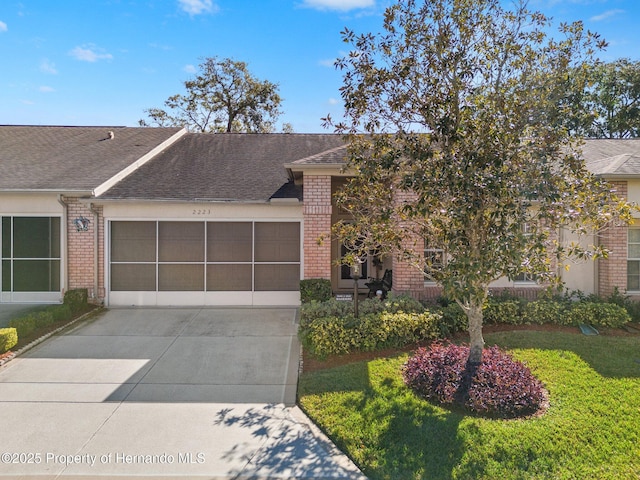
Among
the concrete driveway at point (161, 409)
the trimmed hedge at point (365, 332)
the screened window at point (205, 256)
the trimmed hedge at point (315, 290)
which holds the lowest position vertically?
the concrete driveway at point (161, 409)

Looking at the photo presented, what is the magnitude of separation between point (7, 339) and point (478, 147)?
8563 mm

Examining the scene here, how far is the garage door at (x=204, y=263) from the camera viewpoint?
1038cm

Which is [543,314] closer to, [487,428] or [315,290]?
[487,428]

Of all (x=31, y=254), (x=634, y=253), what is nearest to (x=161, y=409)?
(x=31, y=254)

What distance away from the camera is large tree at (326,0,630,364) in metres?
4.50

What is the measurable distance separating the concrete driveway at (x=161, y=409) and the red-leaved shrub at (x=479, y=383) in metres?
1.76

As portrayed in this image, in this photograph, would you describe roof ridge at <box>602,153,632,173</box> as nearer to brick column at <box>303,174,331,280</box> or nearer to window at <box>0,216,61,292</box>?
brick column at <box>303,174,331,280</box>

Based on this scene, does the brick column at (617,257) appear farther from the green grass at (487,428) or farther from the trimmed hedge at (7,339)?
the trimmed hedge at (7,339)

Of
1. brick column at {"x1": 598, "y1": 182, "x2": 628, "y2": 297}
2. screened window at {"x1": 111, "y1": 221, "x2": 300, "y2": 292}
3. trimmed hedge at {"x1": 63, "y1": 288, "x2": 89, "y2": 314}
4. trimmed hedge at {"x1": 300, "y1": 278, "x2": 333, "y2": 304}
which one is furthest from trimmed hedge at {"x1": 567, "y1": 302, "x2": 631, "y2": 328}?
trimmed hedge at {"x1": 63, "y1": 288, "x2": 89, "y2": 314}

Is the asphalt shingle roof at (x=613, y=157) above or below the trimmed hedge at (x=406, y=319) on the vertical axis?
above

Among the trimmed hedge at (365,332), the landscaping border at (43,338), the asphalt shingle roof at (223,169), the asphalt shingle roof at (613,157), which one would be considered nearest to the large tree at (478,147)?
the trimmed hedge at (365,332)

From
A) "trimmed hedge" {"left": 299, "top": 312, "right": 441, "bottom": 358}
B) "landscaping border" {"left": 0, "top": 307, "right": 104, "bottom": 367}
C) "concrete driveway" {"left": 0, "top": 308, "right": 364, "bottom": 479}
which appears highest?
"trimmed hedge" {"left": 299, "top": 312, "right": 441, "bottom": 358}

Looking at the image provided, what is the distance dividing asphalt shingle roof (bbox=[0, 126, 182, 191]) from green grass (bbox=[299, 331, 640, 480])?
28.3ft

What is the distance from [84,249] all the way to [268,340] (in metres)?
6.17
